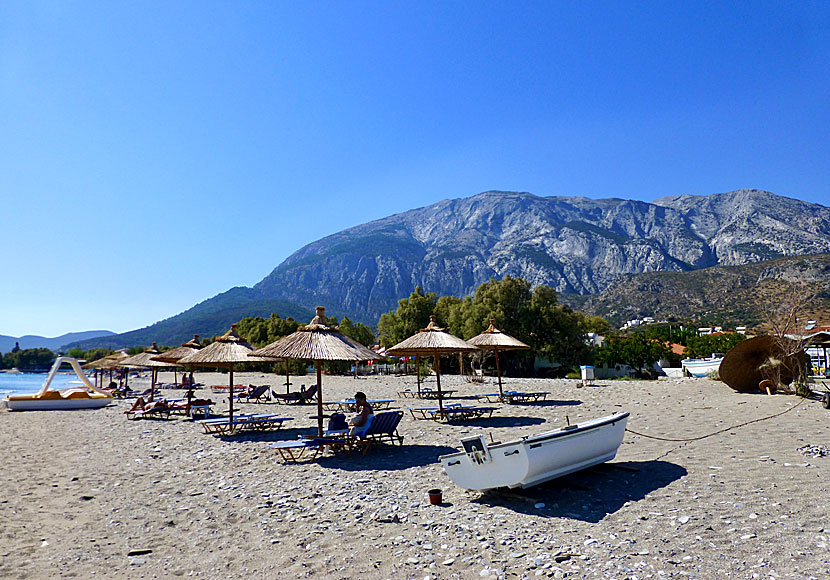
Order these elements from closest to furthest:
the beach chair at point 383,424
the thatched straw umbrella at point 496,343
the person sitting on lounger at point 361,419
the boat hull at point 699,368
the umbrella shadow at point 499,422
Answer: the person sitting on lounger at point 361,419 < the beach chair at point 383,424 < the umbrella shadow at point 499,422 < the thatched straw umbrella at point 496,343 < the boat hull at point 699,368

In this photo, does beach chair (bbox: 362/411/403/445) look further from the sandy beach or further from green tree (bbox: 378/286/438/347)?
green tree (bbox: 378/286/438/347)

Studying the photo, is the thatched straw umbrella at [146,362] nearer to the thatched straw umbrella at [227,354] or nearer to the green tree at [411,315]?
the thatched straw umbrella at [227,354]

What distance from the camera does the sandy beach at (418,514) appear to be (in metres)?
4.80

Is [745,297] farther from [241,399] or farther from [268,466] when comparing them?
[268,466]

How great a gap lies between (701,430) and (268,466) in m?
9.02

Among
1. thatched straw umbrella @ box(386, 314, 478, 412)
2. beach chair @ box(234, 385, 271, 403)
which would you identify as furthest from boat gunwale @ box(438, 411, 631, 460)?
beach chair @ box(234, 385, 271, 403)

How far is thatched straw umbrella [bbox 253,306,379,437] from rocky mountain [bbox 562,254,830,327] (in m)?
57.5

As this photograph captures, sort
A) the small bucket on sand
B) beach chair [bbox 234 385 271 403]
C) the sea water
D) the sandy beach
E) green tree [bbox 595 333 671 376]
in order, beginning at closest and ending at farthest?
1. the sandy beach
2. the small bucket on sand
3. beach chair [bbox 234 385 271 403]
4. green tree [bbox 595 333 671 376]
5. the sea water

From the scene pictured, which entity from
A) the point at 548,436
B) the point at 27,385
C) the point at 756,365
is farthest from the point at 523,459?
the point at 27,385

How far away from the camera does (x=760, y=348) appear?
17.3m

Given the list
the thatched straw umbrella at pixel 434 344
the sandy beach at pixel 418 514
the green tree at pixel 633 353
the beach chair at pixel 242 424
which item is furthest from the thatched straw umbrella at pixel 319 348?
the green tree at pixel 633 353

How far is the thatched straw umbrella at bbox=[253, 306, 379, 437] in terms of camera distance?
34.2 ft

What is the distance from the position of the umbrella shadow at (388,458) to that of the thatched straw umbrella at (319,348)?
88 cm

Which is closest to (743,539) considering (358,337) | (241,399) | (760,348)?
(760,348)
